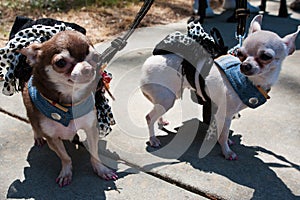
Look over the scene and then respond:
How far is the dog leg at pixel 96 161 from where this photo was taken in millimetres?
2441

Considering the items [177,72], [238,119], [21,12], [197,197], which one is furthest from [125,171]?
[21,12]

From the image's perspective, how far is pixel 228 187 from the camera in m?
2.37

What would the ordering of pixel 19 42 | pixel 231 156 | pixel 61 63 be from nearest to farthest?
pixel 61 63 → pixel 19 42 → pixel 231 156

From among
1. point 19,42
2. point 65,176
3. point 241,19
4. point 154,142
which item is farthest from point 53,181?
point 241,19

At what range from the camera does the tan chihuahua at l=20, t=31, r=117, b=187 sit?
2.05 meters

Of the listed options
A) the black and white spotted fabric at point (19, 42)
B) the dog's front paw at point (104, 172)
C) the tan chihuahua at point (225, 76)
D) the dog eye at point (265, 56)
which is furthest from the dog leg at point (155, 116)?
the black and white spotted fabric at point (19, 42)

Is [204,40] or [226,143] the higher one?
[204,40]

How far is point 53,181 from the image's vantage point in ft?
7.93

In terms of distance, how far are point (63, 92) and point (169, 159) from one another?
84 cm

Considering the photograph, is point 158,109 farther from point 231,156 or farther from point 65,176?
point 65,176

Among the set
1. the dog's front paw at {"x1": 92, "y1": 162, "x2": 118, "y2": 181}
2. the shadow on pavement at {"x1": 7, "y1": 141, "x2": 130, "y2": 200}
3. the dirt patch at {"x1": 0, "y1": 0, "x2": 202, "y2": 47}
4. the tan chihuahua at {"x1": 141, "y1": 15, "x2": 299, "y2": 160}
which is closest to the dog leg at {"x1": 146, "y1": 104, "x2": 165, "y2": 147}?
the tan chihuahua at {"x1": 141, "y1": 15, "x2": 299, "y2": 160}

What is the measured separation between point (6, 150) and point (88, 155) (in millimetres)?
545

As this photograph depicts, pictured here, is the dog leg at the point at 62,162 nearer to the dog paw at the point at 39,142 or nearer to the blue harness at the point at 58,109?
the blue harness at the point at 58,109

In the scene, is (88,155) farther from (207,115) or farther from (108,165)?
(207,115)
